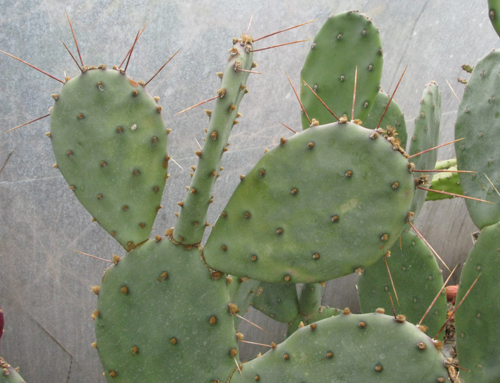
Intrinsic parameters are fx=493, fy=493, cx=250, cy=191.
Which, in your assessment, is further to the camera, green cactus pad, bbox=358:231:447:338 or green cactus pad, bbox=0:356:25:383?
green cactus pad, bbox=358:231:447:338

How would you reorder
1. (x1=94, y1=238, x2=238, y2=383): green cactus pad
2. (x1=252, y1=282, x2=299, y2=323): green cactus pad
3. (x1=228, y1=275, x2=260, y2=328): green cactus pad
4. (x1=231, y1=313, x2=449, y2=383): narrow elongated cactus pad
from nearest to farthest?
(x1=231, y1=313, x2=449, y2=383): narrow elongated cactus pad < (x1=94, y1=238, x2=238, y2=383): green cactus pad < (x1=228, y1=275, x2=260, y2=328): green cactus pad < (x1=252, y1=282, x2=299, y2=323): green cactus pad

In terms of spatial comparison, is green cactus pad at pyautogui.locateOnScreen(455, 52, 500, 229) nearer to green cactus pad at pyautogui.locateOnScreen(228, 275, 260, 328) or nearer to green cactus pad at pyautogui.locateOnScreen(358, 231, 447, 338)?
green cactus pad at pyautogui.locateOnScreen(358, 231, 447, 338)

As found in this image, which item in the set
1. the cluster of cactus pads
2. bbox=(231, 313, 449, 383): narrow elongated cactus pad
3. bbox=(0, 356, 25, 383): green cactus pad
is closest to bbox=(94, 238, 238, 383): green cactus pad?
the cluster of cactus pads

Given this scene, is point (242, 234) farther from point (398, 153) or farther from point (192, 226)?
point (398, 153)

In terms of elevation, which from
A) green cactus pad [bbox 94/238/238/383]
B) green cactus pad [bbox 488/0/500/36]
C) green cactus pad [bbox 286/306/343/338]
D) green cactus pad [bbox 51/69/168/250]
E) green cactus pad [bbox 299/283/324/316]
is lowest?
A: green cactus pad [bbox 286/306/343/338]

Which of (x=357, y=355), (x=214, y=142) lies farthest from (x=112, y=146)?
(x=357, y=355)

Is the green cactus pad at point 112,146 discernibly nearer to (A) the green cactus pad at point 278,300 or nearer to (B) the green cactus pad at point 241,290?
(B) the green cactus pad at point 241,290

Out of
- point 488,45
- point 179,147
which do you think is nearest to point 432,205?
point 488,45
